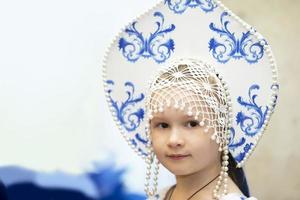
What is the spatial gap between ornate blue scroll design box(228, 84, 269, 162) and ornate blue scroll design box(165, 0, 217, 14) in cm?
17

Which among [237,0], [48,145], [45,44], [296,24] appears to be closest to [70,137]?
[48,145]

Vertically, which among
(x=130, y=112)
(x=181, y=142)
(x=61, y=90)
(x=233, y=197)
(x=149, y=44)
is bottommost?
(x=233, y=197)

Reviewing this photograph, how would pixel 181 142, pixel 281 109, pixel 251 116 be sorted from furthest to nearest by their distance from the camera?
1. pixel 281 109
2. pixel 251 116
3. pixel 181 142

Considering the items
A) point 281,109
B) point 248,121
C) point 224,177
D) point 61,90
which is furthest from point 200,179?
point 61,90

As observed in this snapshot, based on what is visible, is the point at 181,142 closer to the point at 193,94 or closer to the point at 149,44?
the point at 193,94

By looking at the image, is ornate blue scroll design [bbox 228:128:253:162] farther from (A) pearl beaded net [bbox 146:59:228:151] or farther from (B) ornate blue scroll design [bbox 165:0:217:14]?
(B) ornate blue scroll design [bbox 165:0:217:14]

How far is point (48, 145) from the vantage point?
179 cm

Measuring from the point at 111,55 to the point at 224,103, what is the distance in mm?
270

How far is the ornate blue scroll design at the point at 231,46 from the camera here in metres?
1.04

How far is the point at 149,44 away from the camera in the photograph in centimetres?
112

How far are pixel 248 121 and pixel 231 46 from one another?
15 cm

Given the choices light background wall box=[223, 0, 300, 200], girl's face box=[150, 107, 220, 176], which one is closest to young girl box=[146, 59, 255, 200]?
girl's face box=[150, 107, 220, 176]

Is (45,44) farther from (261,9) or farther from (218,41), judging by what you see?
(218,41)

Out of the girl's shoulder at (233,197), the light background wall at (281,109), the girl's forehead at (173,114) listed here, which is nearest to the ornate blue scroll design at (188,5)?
the girl's forehead at (173,114)
